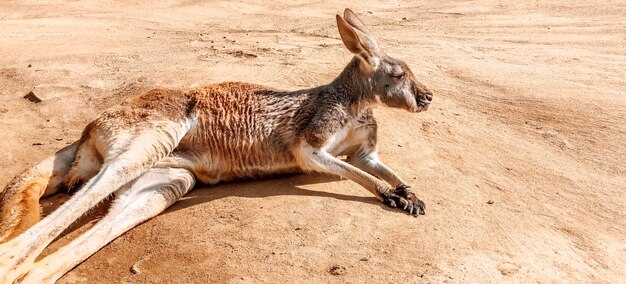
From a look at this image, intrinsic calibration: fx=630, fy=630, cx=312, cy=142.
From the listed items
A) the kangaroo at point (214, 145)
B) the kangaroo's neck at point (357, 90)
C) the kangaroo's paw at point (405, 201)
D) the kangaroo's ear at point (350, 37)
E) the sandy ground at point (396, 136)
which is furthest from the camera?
the kangaroo's neck at point (357, 90)

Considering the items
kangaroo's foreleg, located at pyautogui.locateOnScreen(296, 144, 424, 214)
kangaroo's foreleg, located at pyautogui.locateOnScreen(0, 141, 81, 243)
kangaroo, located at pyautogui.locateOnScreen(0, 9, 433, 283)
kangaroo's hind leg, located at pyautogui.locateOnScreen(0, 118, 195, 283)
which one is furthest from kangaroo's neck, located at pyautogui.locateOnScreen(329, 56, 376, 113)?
kangaroo's foreleg, located at pyautogui.locateOnScreen(0, 141, 81, 243)

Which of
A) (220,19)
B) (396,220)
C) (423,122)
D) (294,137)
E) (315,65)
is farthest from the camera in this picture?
(220,19)

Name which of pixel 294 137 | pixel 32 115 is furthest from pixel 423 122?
pixel 32 115

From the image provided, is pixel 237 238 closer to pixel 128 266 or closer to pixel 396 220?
pixel 128 266

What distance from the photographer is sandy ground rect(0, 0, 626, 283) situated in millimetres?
4070

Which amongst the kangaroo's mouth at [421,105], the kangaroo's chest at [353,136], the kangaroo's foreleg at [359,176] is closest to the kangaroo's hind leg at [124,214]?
the kangaroo's foreleg at [359,176]

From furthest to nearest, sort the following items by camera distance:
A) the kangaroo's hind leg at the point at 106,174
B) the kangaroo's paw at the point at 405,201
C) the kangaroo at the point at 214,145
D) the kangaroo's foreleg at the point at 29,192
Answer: the kangaroo's paw at the point at 405,201, the kangaroo at the point at 214,145, the kangaroo's foreleg at the point at 29,192, the kangaroo's hind leg at the point at 106,174

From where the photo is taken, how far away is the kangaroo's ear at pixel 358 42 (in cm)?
538

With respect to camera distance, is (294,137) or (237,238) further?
(294,137)

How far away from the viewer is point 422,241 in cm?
424

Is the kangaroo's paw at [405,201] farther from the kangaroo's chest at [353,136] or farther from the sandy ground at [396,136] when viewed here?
the kangaroo's chest at [353,136]

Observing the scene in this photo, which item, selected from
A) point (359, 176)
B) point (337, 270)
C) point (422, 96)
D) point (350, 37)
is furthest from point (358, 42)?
point (337, 270)

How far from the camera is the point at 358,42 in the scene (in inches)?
214

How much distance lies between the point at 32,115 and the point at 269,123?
2.93 metres
